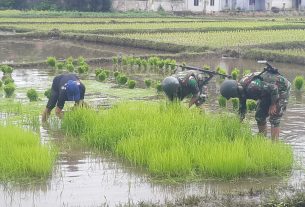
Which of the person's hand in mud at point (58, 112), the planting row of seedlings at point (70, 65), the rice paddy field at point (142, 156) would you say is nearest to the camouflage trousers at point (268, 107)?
the rice paddy field at point (142, 156)

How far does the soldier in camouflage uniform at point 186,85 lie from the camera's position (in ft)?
29.8

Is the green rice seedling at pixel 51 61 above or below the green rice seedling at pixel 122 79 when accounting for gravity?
above

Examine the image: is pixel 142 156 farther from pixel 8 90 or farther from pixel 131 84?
pixel 131 84

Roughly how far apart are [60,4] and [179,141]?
40.9m

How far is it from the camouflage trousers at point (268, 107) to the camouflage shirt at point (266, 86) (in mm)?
58

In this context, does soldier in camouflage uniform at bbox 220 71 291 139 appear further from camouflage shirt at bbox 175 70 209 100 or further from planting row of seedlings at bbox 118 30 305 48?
planting row of seedlings at bbox 118 30 305 48

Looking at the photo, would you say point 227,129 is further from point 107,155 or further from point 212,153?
point 107,155

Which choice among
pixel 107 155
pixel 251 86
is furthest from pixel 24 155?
pixel 251 86

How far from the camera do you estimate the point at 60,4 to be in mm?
47000

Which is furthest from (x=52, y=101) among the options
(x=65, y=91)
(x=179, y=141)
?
(x=179, y=141)

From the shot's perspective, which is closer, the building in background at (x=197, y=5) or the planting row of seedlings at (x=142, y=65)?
the planting row of seedlings at (x=142, y=65)

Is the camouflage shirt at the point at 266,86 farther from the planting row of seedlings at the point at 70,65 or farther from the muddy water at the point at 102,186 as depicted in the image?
the planting row of seedlings at the point at 70,65

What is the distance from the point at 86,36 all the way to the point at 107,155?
61.0 feet

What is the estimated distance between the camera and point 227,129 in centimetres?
809
